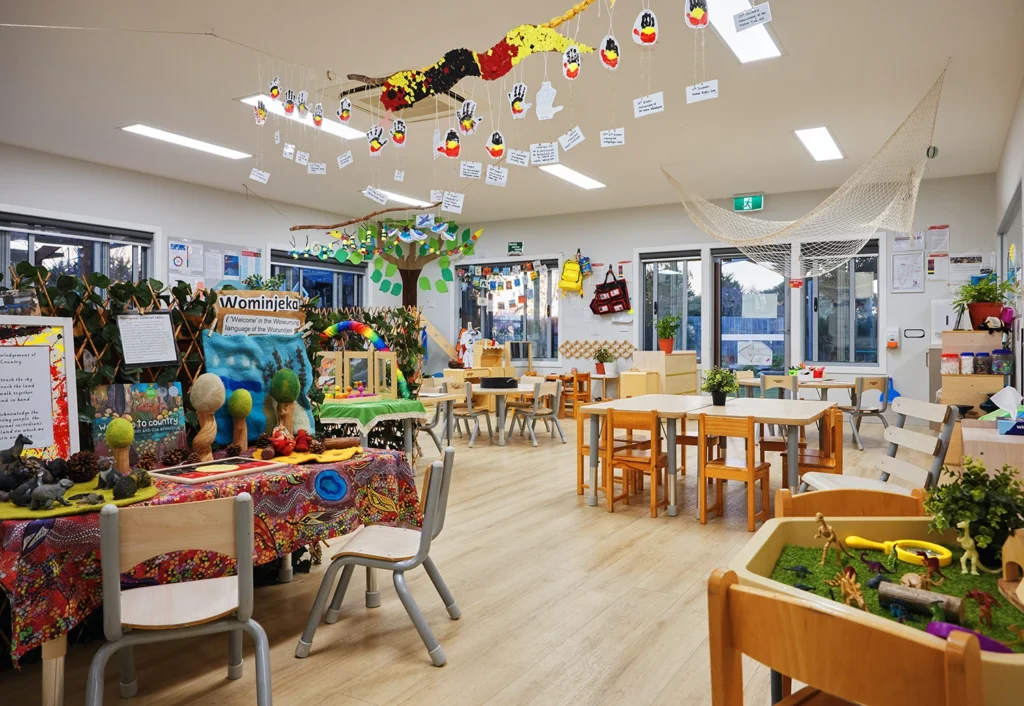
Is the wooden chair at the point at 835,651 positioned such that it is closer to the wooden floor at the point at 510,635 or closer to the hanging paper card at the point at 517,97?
the wooden floor at the point at 510,635

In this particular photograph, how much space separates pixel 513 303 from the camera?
11.6m

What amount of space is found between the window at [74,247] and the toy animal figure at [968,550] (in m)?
7.49

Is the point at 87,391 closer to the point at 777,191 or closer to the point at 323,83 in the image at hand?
the point at 323,83

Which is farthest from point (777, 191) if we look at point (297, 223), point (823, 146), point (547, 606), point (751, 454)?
point (547, 606)

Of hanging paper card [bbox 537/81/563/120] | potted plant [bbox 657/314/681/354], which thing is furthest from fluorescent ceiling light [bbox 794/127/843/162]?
hanging paper card [bbox 537/81/563/120]

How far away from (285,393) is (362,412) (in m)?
1.88

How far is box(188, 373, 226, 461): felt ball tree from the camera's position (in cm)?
249

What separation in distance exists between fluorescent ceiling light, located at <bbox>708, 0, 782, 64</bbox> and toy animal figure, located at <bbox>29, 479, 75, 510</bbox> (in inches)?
152

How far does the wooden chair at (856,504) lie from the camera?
1722mm

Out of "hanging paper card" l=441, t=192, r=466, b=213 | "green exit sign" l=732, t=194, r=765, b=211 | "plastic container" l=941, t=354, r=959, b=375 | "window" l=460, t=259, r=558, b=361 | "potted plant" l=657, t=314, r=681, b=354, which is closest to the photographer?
"hanging paper card" l=441, t=192, r=466, b=213

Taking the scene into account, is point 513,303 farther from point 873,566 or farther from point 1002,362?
point 873,566

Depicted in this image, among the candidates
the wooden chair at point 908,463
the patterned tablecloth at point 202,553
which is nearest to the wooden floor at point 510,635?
the patterned tablecloth at point 202,553

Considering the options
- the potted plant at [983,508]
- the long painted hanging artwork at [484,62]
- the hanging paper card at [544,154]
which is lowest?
the potted plant at [983,508]

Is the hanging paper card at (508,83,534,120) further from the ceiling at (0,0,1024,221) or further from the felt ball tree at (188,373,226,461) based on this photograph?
the felt ball tree at (188,373,226,461)
